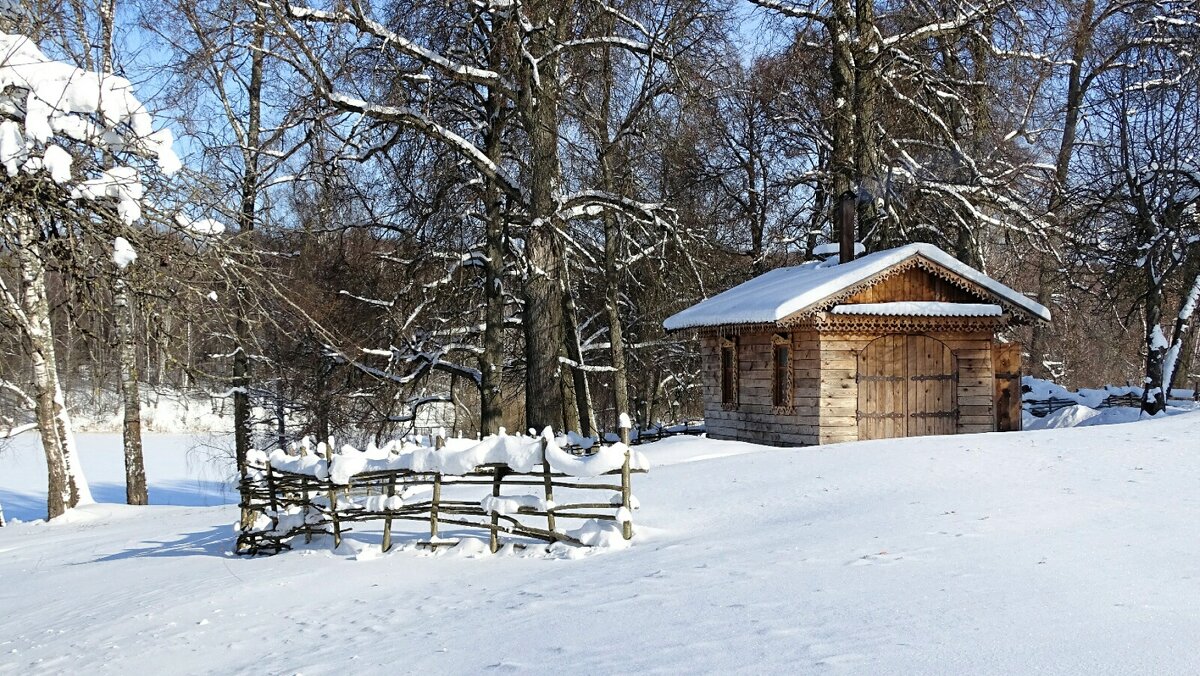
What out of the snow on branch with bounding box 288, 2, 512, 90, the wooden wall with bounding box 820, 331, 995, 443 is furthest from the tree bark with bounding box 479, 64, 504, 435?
the wooden wall with bounding box 820, 331, 995, 443

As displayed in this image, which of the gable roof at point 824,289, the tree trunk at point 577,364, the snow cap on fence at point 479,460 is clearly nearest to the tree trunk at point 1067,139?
the gable roof at point 824,289

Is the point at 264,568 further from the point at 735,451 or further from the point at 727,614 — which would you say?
the point at 735,451

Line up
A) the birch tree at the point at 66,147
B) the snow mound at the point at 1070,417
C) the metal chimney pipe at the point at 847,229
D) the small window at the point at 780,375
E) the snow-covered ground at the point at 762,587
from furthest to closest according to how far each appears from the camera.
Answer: the snow mound at the point at 1070,417 → the metal chimney pipe at the point at 847,229 → the small window at the point at 780,375 → the snow-covered ground at the point at 762,587 → the birch tree at the point at 66,147

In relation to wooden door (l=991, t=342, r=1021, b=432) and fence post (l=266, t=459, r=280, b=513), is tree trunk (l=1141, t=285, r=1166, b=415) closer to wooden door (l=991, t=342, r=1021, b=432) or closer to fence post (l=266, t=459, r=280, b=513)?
wooden door (l=991, t=342, r=1021, b=432)

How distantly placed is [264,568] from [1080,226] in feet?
60.8

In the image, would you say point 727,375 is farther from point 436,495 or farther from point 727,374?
point 436,495

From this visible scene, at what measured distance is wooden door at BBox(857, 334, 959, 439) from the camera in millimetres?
18656

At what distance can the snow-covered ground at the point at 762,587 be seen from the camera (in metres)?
6.43

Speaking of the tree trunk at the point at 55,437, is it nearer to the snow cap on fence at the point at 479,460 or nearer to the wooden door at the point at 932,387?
the snow cap on fence at the point at 479,460

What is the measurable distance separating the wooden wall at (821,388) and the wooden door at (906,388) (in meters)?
0.17

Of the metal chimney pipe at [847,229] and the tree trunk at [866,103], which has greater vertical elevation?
the tree trunk at [866,103]

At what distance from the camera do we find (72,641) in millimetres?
9055

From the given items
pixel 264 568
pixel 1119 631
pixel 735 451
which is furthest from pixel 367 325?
pixel 1119 631

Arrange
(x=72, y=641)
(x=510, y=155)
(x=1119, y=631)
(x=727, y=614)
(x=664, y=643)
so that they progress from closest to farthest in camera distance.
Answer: (x=1119, y=631)
(x=664, y=643)
(x=727, y=614)
(x=72, y=641)
(x=510, y=155)
